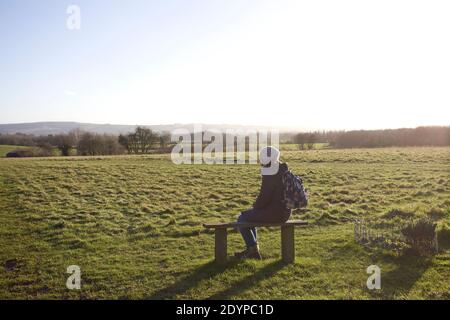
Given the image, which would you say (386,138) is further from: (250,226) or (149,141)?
(250,226)

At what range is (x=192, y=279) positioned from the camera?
7.42 m

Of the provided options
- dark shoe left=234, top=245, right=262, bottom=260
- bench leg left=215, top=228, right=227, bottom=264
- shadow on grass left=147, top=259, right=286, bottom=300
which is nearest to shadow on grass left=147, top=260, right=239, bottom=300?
→ shadow on grass left=147, top=259, right=286, bottom=300

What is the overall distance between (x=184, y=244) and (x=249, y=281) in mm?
3254

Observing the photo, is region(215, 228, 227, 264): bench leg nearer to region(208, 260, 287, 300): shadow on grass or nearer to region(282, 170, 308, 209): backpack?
region(208, 260, 287, 300): shadow on grass

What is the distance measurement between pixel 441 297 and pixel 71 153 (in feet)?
191

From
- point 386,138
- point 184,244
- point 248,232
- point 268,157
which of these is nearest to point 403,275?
point 248,232

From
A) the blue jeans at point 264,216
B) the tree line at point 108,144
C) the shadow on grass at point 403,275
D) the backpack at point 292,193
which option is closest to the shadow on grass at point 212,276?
the blue jeans at point 264,216

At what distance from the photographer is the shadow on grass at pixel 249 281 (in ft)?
21.7

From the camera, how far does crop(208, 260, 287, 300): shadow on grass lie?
261 inches

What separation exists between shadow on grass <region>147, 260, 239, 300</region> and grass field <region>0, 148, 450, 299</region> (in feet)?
0.07

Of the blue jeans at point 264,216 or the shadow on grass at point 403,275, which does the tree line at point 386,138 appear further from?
the blue jeans at point 264,216

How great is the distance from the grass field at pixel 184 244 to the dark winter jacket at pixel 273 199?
3.35ft
